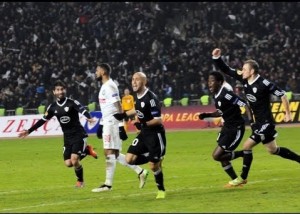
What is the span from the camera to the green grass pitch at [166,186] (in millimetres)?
11961

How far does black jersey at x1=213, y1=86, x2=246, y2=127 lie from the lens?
14.5 meters

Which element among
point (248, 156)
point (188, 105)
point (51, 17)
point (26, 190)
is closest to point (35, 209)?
point (26, 190)

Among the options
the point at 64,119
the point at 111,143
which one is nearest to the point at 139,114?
the point at 111,143

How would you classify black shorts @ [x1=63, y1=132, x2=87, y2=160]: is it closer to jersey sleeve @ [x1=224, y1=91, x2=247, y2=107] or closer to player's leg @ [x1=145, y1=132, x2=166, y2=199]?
player's leg @ [x1=145, y1=132, x2=166, y2=199]

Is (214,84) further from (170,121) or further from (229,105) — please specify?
(170,121)

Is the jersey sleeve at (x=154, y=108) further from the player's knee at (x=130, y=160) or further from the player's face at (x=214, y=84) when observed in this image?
the player's face at (x=214, y=84)

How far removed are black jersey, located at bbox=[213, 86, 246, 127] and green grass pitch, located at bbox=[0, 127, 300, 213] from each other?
4.29 feet

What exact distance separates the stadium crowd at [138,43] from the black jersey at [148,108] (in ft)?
85.5

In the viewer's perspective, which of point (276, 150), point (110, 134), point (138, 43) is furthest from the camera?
point (138, 43)

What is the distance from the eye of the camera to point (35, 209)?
12039 millimetres

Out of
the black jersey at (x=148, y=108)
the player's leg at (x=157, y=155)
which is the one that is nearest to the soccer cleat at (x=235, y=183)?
the player's leg at (x=157, y=155)

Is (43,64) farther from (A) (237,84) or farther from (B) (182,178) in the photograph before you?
(B) (182,178)

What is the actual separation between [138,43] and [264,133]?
32755 mm

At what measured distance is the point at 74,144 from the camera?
640 inches
